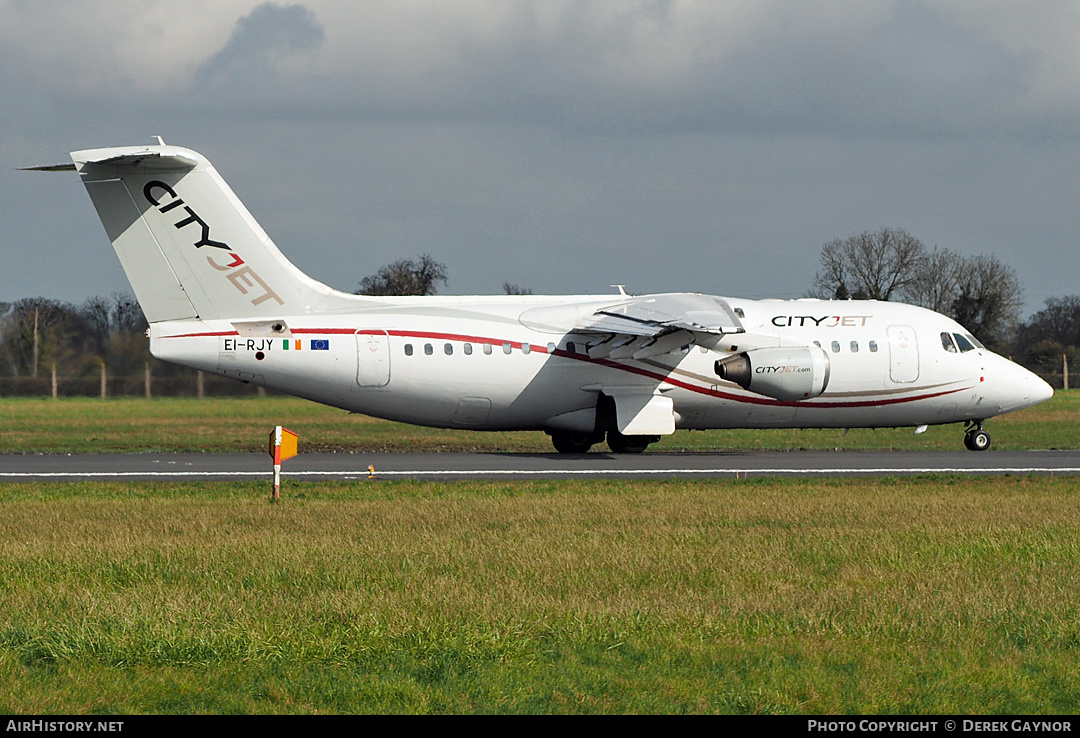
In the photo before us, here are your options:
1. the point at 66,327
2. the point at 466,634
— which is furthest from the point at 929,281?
the point at 466,634

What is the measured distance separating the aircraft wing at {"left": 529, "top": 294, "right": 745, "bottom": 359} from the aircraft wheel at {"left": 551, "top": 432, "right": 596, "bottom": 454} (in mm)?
2910

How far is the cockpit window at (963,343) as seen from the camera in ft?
106

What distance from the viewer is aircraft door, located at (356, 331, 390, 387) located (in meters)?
28.6

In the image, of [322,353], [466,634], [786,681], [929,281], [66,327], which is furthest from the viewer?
→ [929,281]

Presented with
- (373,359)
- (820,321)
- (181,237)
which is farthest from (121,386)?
(820,321)

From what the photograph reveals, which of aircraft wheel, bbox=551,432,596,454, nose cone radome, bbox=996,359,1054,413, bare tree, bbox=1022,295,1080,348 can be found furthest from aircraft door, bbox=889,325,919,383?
bare tree, bbox=1022,295,1080,348

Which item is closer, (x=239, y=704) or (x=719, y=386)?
(x=239, y=704)

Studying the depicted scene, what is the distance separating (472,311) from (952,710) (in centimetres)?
2290

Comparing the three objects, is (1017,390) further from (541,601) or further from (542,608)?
(542,608)

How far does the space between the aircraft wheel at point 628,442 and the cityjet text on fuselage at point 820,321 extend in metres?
4.51

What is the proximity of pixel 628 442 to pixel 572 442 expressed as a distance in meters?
1.52

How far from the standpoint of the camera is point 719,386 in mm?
30453
